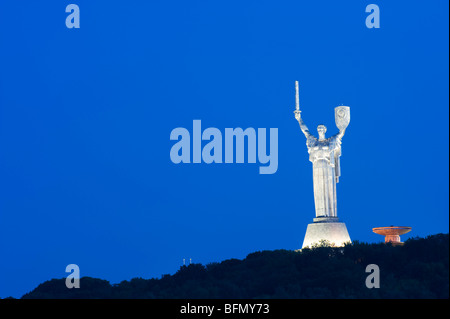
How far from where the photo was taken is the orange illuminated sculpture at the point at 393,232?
36344 millimetres

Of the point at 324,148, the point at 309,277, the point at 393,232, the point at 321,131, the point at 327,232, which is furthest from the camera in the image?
the point at 393,232

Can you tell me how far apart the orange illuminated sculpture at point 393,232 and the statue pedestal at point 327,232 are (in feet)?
6.89

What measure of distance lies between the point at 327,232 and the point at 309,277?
304 cm

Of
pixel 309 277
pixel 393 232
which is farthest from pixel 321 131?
pixel 309 277

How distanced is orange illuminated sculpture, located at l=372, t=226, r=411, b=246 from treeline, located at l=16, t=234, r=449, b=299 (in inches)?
36.1

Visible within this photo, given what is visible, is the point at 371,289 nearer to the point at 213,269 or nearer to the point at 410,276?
the point at 410,276

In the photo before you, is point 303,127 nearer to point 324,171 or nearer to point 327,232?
point 324,171

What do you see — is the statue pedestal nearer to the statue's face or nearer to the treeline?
the treeline

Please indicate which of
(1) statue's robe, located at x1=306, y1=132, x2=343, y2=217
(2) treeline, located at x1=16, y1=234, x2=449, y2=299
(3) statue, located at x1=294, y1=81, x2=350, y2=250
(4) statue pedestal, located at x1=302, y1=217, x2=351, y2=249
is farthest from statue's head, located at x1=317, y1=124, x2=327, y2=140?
(2) treeline, located at x1=16, y1=234, x2=449, y2=299

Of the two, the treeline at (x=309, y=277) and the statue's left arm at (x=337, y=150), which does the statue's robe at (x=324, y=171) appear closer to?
the statue's left arm at (x=337, y=150)

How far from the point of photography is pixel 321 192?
35.6m

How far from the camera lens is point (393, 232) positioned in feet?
120
